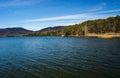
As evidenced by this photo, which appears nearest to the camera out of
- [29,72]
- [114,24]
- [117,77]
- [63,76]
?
[117,77]

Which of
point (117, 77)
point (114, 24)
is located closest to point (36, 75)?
point (117, 77)

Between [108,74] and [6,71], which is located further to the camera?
[6,71]

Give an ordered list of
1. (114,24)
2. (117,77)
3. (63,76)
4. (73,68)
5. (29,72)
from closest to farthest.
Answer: (117,77) < (63,76) < (29,72) < (73,68) < (114,24)

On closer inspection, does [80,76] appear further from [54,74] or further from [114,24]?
[114,24]

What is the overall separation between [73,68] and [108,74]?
6.68 meters

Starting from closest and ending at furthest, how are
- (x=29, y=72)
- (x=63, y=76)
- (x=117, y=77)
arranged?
(x=117, y=77)
(x=63, y=76)
(x=29, y=72)

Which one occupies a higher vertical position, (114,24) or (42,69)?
(114,24)

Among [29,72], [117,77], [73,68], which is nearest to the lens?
[117,77]

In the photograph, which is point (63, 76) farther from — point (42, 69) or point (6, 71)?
point (6, 71)

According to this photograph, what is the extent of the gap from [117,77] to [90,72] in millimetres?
4503

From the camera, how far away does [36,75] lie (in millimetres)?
26734

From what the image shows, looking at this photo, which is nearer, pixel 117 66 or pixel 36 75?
pixel 36 75

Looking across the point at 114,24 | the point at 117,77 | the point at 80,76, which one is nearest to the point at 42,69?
the point at 80,76

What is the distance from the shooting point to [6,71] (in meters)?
29.2
